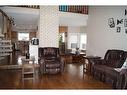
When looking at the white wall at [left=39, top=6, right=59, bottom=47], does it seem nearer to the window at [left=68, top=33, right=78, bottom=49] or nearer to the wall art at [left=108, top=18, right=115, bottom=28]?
the wall art at [left=108, top=18, right=115, bottom=28]

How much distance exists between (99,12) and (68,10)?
155 centimetres

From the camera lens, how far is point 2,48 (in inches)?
340

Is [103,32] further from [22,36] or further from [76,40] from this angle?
[22,36]

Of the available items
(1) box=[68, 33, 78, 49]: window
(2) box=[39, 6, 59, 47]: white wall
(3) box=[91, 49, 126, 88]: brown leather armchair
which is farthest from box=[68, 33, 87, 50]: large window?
(3) box=[91, 49, 126, 88]: brown leather armchair

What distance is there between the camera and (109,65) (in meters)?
5.57

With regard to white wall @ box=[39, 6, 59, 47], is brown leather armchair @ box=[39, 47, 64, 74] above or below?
below

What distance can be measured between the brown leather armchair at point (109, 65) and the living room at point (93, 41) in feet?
0.74

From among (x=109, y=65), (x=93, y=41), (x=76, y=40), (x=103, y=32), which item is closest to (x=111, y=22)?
(x=103, y=32)

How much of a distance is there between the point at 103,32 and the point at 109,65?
1788 mm

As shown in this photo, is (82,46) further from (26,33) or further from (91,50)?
(26,33)

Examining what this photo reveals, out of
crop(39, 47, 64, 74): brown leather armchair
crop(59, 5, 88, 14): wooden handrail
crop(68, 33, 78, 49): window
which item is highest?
crop(59, 5, 88, 14): wooden handrail

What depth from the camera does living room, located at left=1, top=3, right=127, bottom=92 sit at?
15.8ft

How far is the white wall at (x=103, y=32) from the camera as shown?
232 inches
